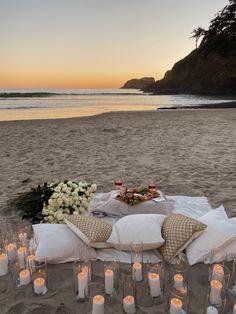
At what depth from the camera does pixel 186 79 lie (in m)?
66.3

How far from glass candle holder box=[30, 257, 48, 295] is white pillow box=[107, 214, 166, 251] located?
31.0 inches

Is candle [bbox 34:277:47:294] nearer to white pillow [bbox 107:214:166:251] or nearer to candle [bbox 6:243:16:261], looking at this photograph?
candle [bbox 6:243:16:261]

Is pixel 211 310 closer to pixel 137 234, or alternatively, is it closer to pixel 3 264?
pixel 137 234

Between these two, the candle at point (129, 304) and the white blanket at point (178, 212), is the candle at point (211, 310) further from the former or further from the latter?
the white blanket at point (178, 212)

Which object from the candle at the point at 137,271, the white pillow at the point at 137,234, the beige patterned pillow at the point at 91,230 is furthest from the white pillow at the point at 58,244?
the candle at the point at 137,271

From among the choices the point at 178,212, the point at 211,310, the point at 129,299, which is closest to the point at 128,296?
the point at 129,299

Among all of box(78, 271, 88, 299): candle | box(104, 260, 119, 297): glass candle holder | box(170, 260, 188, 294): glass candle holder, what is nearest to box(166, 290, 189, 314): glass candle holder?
box(170, 260, 188, 294): glass candle holder

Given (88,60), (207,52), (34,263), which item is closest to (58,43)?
(88,60)

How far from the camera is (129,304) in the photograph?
216cm

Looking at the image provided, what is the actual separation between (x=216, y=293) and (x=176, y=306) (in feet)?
1.33

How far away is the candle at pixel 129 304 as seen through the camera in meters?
2.16

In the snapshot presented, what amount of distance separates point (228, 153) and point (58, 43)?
3408 cm

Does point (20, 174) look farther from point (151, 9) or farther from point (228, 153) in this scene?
point (151, 9)

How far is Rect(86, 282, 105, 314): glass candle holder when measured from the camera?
2088 mm
